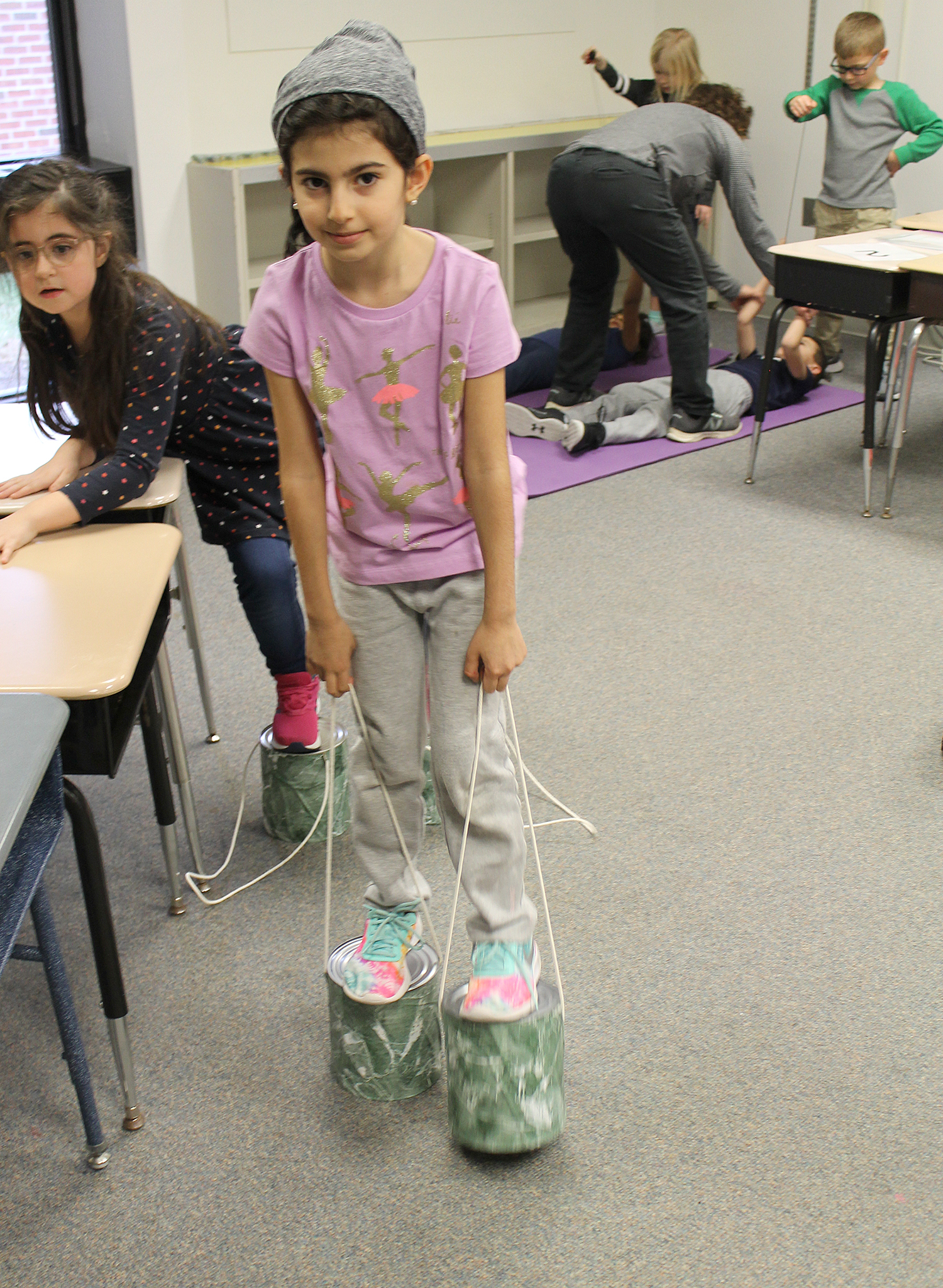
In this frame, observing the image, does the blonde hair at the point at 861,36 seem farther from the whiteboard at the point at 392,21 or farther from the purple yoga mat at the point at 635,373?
the whiteboard at the point at 392,21

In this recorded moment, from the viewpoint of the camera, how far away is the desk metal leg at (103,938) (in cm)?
132

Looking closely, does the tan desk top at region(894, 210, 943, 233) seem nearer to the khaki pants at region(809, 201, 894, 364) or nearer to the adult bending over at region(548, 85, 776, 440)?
the adult bending over at region(548, 85, 776, 440)

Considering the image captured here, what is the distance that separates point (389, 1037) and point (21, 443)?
1134mm

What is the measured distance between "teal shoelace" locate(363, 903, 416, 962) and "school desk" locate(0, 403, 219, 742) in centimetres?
58

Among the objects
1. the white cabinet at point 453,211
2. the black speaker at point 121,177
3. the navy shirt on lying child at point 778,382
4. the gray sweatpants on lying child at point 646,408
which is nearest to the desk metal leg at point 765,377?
the gray sweatpants on lying child at point 646,408

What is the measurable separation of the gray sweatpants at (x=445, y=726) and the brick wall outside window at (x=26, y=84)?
3.35m

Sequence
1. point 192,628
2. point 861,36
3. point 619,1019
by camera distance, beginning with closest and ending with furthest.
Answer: point 619,1019 → point 192,628 → point 861,36

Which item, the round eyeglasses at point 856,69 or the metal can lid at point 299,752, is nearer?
the metal can lid at point 299,752

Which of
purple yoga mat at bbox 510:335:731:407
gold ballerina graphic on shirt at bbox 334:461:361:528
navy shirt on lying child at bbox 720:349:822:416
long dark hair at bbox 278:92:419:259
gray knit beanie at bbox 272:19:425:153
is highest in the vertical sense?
gray knit beanie at bbox 272:19:425:153

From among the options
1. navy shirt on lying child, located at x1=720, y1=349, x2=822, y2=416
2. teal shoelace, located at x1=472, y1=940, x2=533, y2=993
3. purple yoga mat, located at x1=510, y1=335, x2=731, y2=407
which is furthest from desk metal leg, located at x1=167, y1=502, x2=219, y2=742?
navy shirt on lying child, located at x1=720, y1=349, x2=822, y2=416

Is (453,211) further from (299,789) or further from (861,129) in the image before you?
(299,789)

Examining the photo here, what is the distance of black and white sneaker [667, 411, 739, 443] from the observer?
4.06 m

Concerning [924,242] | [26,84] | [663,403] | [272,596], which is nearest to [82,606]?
[272,596]

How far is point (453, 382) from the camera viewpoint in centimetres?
132
